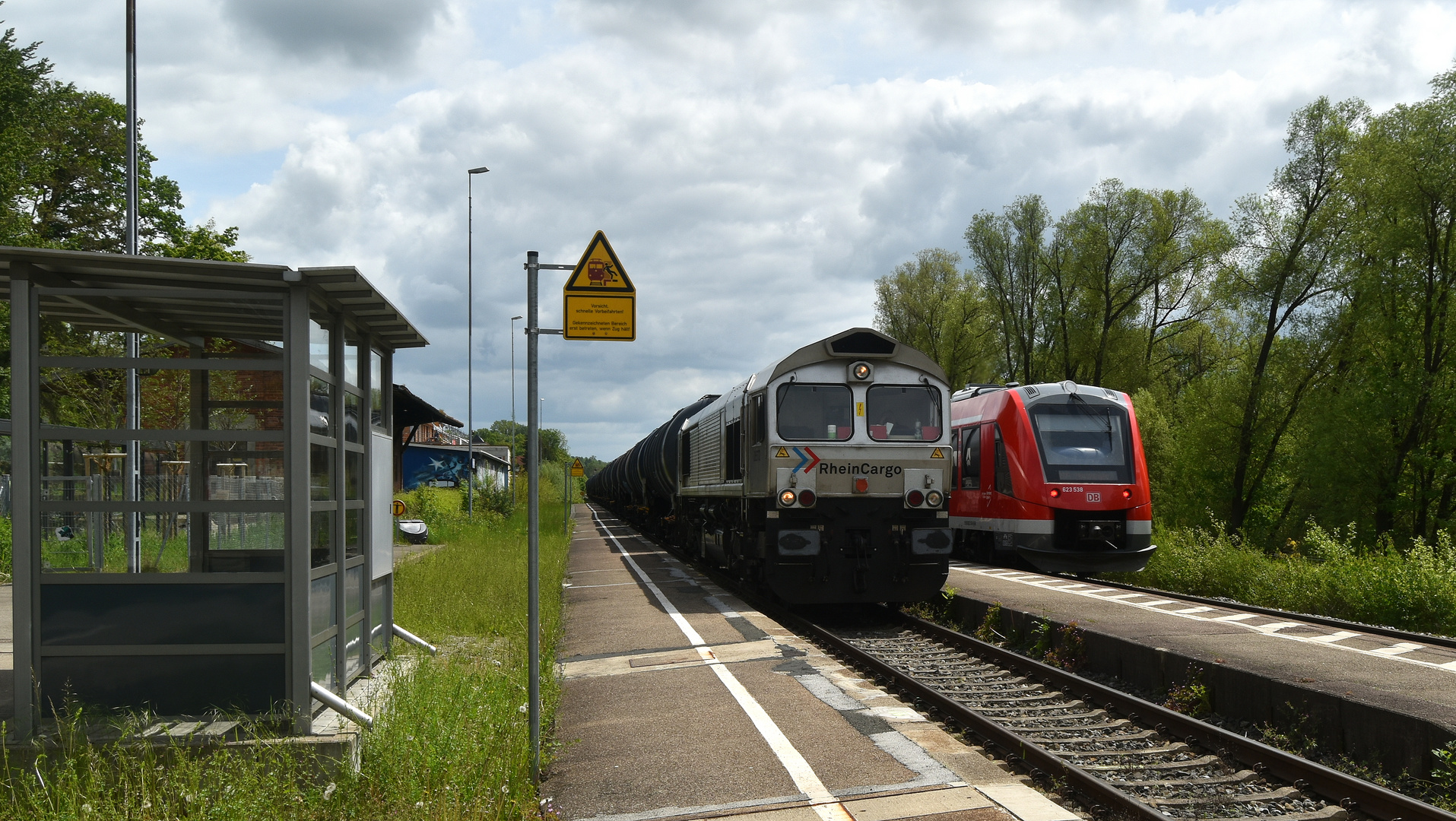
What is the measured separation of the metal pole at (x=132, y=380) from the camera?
20.6ft

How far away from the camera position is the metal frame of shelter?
605 cm

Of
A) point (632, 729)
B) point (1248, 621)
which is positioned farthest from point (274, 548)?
point (1248, 621)

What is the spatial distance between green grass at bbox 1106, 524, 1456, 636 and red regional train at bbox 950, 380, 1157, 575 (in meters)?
0.87

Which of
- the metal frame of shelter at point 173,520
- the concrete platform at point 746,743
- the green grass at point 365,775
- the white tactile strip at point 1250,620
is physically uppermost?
the metal frame of shelter at point 173,520

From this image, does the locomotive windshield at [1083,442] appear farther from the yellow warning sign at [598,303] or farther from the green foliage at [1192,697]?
the yellow warning sign at [598,303]

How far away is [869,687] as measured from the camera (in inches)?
337

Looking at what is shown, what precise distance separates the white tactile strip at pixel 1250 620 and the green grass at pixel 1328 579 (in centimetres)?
121

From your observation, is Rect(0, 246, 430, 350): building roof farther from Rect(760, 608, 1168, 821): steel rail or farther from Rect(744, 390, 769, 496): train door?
Rect(744, 390, 769, 496): train door

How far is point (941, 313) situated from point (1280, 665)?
36.3 meters

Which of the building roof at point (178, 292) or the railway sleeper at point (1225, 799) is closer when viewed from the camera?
the railway sleeper at point (1225, 799)

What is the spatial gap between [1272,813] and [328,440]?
583 cm

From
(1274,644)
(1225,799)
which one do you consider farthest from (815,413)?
(1225,799)

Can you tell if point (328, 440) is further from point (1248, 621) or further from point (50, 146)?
point (50, 146)

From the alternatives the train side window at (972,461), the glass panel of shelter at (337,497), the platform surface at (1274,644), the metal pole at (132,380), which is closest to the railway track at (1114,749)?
the platform surface at (1274,644)
